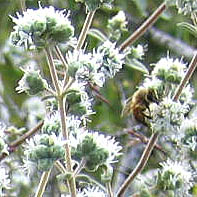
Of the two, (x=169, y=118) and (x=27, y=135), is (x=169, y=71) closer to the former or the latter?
(x=169, y=118)

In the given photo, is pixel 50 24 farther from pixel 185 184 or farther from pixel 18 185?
pixel 18 185

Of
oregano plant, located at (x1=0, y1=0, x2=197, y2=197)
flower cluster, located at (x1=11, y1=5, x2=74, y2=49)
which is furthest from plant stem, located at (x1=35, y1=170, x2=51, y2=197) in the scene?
flower cluster, located at (x1=11, y1=5, x2=74, y2=49)

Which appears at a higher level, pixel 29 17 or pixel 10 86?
pixel 29 17

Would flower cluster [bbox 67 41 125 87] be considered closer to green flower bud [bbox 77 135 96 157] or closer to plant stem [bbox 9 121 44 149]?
green flower bud [bbox 77 135 96 157]

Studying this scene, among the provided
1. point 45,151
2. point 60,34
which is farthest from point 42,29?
point 45,151

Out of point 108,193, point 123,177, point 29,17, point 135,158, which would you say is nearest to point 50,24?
point 29,17

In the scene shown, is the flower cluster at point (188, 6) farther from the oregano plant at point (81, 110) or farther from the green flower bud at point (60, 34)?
the green flower bud at point (60, 34)

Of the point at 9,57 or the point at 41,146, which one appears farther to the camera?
the point at 9,57
